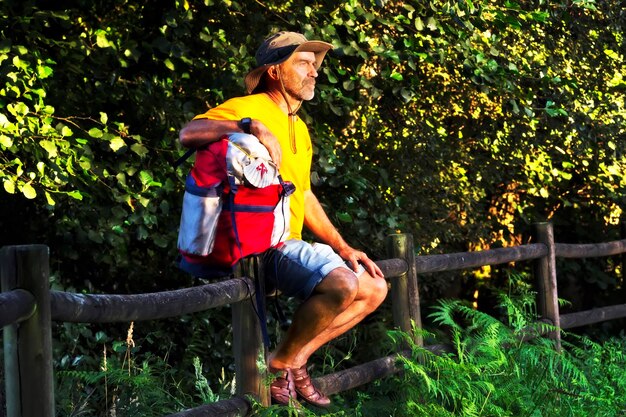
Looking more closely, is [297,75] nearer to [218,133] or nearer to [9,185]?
[218,133]

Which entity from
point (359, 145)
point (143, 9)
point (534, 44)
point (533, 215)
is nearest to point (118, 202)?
point (143, 9)

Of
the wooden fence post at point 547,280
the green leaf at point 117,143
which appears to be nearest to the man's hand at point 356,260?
the green leaf at point 117,143

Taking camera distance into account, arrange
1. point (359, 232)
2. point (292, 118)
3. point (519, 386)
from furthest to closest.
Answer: point (359, 232) < point (519, 386) < point (292, 118)

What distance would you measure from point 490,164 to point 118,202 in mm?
3990

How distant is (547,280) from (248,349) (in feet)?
12.3

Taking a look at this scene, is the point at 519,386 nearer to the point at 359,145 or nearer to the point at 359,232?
the point at 359,232

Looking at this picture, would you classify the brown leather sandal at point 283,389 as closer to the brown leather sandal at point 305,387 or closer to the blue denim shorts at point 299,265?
the brown leather sandal at point 305,387

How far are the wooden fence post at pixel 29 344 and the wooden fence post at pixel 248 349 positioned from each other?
1.30 m

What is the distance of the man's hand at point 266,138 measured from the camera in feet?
15.0

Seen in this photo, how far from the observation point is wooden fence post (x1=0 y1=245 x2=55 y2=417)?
11.1ft

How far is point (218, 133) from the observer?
4598mm

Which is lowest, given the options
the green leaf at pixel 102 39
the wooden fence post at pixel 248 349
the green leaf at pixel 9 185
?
the wooden fence post at pixel 248 349

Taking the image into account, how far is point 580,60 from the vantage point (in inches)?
393

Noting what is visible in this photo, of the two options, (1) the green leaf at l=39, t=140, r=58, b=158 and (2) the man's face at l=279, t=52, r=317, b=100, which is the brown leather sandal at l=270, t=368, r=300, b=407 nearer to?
(2) the man's face at l=279, t=52, r=317, b=100
